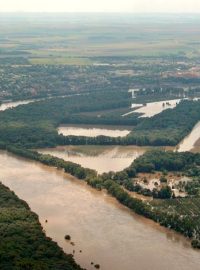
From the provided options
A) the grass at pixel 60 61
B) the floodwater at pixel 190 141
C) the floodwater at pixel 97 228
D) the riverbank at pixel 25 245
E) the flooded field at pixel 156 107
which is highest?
the grass at pixel 60 61

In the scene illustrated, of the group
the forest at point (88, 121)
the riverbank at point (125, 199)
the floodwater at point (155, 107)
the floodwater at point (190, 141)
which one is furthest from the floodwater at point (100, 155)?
the floodwater at point (155, 107)

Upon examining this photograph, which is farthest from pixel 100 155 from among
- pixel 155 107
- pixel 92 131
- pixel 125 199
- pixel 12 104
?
pixel 12 104

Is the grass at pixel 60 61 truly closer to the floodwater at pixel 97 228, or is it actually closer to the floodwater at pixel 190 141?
the floodwater at pixel 190 141

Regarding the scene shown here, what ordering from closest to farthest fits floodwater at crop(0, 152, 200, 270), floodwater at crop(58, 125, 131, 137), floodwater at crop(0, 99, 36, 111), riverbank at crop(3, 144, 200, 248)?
floodwater at crop(0, 152, 200, 270) → riverbank at crop(3, 144, 200, 248) → floodwater at crop(58, 125, 131, 137) → floodwater at crop(0, 99, 36, 111)

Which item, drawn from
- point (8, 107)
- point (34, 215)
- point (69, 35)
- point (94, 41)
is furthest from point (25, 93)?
point (69, 35)

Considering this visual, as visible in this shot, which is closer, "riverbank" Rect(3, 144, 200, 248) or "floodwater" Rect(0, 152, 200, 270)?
"floodwater" Rect(0, 152, 200, 270)

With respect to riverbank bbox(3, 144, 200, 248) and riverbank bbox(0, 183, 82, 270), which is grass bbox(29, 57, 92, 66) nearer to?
riverbank bbox(3, 144, 200, 248)

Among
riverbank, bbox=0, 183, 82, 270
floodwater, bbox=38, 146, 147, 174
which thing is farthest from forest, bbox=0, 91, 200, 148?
riverbank, bbox=0, 183, 82, 270
